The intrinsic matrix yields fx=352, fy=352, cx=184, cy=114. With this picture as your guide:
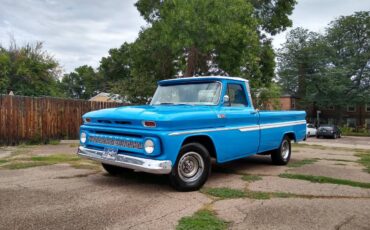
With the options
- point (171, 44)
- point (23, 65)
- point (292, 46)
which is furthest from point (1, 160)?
point (292, 46)

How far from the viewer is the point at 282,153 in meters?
8.84

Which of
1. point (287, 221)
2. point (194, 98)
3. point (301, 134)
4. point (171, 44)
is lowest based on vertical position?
point (287, 221)

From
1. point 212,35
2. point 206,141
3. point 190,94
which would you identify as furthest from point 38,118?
point 206,141

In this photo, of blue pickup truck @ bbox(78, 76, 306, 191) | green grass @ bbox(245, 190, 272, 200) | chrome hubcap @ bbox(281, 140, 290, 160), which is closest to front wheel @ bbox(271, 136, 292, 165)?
chrome hubcap @ bbox(281, 140, 290, 160)

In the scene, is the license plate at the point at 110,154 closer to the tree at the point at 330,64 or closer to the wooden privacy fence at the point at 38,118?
→ the wooden privacy fence at the point at 38,118

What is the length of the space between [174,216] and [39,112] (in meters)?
10.5

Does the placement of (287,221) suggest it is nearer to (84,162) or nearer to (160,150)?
(160,150)

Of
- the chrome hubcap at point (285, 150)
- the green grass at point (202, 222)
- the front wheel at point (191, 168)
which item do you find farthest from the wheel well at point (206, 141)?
the chrome hubcap at point (285, 150)

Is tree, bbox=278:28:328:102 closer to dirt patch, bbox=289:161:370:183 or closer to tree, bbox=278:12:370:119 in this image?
tree, bbox=278:12:370:119

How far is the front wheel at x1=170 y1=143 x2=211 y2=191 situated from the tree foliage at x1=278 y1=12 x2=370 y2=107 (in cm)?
4485

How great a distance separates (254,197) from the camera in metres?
5.54

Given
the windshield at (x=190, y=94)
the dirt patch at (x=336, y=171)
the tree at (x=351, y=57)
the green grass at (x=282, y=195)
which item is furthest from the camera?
the tree at (x=351, y=57)

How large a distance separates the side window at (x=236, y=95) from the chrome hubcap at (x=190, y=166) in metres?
1.52

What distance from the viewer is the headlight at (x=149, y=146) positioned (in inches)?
211
